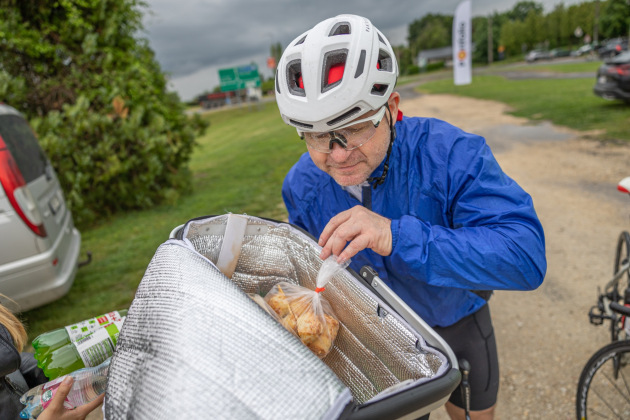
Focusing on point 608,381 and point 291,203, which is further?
point 608,381

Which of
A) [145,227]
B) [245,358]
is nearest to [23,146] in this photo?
[145,227]

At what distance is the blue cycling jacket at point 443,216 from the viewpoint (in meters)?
1.25

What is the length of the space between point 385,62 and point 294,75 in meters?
0.37

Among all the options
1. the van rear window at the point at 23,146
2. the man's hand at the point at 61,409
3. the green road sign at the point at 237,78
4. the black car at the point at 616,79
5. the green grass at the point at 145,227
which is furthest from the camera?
the green road sign at the point at 237,78

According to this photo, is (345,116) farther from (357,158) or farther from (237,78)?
(237,78)

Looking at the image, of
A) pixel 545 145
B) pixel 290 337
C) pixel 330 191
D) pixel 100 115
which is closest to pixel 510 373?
pixel 330 191

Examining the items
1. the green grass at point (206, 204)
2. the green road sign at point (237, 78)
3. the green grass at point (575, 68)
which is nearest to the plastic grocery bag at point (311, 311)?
the green grass at point (206, 204)

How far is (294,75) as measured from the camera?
Answer: 158 centimetres

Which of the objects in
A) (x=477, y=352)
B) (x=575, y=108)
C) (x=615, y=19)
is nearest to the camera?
(x=477, y=352)

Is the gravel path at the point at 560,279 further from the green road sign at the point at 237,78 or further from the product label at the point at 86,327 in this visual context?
the green road sign at the point at 237,78

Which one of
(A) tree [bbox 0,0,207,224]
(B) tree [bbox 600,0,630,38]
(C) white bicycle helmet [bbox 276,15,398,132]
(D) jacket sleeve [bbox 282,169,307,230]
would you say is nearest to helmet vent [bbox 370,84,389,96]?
(C) white bicycle helmet [bbox 276,15,398,132]

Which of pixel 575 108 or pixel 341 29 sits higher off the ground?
pixel 341 29

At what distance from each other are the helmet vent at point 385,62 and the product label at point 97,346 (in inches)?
55.1

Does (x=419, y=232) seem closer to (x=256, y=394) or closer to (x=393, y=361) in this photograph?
(x=393, y=361)
